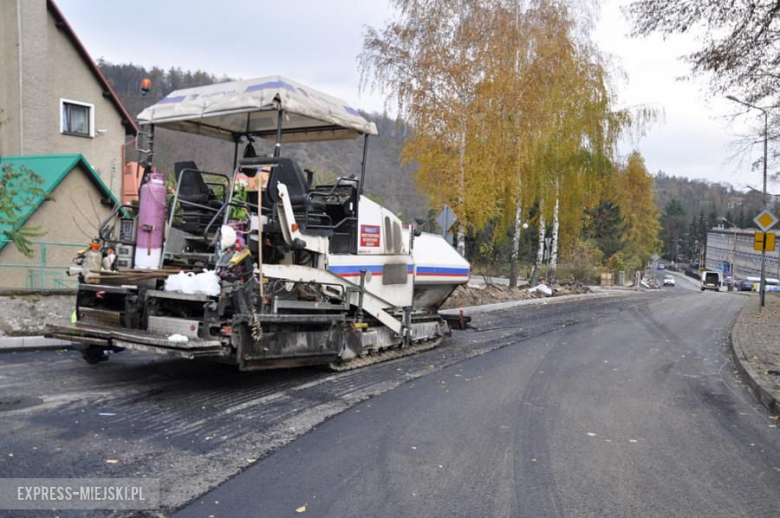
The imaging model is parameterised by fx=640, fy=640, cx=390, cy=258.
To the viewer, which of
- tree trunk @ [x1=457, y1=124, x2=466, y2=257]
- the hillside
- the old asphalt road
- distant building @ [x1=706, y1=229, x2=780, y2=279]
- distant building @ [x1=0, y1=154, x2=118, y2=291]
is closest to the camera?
the old asphalt road

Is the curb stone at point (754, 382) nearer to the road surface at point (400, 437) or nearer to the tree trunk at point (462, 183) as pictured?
the road surface at point (400, 437)

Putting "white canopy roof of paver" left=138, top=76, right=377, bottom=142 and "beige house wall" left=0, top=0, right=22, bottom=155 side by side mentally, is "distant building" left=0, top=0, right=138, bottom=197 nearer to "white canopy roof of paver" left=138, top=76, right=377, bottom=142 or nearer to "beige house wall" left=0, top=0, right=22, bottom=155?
"beige house wall" left=0, top=0, right=22, bottom=155

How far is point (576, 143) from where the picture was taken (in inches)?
1124

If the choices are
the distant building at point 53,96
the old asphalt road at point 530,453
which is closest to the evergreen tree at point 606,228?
the distant building at point 53,96

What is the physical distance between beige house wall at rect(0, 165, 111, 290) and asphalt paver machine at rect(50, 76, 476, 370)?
583 centimetres

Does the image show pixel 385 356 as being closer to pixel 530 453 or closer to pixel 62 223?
pixel 530 453

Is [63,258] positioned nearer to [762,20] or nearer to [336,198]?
[336,198]

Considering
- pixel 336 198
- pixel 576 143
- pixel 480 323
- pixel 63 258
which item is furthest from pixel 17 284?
pixel 576 143

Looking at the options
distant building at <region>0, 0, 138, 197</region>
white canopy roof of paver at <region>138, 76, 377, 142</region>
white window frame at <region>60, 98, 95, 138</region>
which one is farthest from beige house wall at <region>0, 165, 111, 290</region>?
white canopy roof of paver at <region>138, 76, 377, 142</region>

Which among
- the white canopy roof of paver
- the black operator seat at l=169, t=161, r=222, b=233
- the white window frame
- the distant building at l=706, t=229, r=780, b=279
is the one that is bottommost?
the distant building at l=706, t=229, r=780, b=279

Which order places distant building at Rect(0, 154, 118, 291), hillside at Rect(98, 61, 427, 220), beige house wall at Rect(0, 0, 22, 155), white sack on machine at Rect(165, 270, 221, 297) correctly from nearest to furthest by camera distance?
white sack on machine at Rect(165, 270, 221, 297), hillside at Rect(98, 61, 427, 220), distant building at Rect(0, 154, 118, 291), beige house wall at Rect(0, 0, 22, 155)

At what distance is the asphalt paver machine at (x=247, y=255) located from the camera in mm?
6496

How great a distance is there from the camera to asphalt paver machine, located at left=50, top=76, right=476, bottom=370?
6.50 metres

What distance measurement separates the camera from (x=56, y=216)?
565 inches
